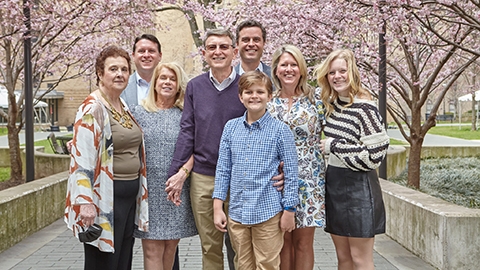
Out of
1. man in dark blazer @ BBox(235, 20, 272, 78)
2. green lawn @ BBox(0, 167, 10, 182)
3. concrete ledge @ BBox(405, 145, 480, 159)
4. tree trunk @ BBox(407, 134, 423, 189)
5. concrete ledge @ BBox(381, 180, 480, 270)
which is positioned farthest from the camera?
concrete ledge @ BBox(405, 145, 480, 159)

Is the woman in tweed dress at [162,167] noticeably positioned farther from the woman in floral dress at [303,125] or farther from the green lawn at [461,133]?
the green lawn at [461,133]

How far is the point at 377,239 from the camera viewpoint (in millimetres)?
7016

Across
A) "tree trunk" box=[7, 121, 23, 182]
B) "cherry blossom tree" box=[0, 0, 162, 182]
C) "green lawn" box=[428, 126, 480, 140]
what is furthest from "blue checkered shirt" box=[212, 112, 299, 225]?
"green lawn" box=[428, 126, 480, 140]

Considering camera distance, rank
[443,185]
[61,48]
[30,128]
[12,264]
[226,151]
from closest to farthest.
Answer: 1. [226,151]
2. [12,264]
3. [30,128]
4. [443,185]
5. [61,48]

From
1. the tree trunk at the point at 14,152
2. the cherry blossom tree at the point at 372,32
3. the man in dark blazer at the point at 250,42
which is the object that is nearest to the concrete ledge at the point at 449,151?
the cherry blossom tree at the point at 372,32

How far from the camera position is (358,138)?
383 cm

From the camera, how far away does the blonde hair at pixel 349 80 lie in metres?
3.84

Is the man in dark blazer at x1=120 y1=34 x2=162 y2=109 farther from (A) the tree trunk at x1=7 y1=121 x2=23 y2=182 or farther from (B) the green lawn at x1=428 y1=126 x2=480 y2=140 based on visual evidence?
(B) the green lawn at x1=428 y1=126 x2=480 y2=140

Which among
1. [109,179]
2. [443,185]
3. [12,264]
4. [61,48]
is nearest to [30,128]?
[12,264]

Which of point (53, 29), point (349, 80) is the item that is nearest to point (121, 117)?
point (349, 80)

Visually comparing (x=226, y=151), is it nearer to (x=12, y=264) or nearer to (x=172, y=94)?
(x=172, y=94)

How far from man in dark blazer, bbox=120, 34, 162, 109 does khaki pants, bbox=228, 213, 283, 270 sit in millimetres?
1450

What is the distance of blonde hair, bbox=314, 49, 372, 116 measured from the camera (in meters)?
3.84

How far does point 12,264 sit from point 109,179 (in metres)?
3.05
